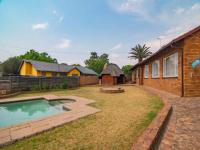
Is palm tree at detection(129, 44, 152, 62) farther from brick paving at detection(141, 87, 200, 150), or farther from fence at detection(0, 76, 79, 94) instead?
brick paving at detection(141, 87, 200, 150)

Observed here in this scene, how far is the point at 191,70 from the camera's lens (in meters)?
7.35

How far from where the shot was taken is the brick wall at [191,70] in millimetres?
7328

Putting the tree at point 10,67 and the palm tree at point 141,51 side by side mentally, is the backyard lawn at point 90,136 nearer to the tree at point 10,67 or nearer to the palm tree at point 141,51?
the palm tree at point 141,51

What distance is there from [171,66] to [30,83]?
12.8 m

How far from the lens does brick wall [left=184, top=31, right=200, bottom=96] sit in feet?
24.0

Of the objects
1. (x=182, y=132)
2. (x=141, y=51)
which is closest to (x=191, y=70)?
(x=182, y=132)

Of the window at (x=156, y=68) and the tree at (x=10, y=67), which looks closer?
the window at (x=156, y=68)

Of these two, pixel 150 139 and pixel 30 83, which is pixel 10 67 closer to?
pixel 30 83

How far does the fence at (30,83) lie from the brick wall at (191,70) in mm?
12522

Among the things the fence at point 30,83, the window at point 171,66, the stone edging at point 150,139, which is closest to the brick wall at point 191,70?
the window at point 171,66

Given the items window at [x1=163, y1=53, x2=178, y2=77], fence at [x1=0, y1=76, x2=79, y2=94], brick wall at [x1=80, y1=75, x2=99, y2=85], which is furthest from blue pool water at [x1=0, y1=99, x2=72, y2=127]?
brick wall at [x1=80, y1=75, x2=99, y2=85]

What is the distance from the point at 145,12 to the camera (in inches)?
480

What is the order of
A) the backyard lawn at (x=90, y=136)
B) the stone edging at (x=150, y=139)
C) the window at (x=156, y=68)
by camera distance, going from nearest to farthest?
the stone edging at (x=150, y=139), the backyard lawn at (x=90, y=136), the window at (x=156, y=68)

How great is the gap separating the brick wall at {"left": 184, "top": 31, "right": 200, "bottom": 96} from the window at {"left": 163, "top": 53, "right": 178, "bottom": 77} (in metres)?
0.86
